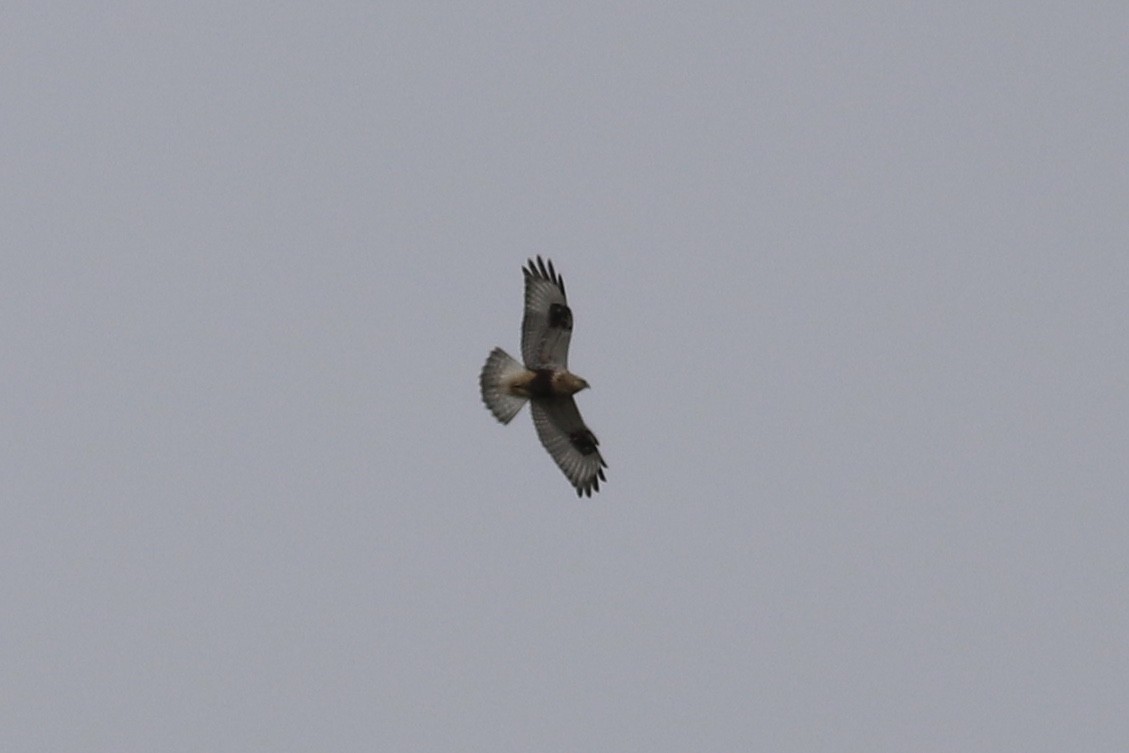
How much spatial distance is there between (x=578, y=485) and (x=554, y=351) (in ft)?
5.15

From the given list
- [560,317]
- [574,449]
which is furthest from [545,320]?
[574,449]

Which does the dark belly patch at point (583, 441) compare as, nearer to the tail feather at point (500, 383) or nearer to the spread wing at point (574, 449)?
the spread wing at point (574, 449)

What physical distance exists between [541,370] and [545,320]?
0.50 metres

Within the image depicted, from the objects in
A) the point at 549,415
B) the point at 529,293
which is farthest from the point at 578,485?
the point at 529,293

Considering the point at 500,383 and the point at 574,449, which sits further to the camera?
the point at 574,449

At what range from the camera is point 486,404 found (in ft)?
68.8

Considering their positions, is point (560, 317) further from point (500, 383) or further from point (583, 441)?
point (583, 441)

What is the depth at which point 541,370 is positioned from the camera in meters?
20.8

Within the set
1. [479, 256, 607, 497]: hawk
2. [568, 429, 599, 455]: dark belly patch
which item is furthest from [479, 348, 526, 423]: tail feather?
[568, 429, 599, 455]: dark belly patch

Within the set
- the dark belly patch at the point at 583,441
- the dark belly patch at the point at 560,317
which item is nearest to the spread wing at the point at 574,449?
the dark belly patch at the point at 583,441

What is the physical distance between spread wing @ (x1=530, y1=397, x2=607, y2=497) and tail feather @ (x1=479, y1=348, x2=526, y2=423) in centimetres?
40

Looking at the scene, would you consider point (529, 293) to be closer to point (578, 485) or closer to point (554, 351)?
point (554, 351)

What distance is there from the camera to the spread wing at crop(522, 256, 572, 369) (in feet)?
67.9

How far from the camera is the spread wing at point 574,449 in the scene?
21406 millimetres
